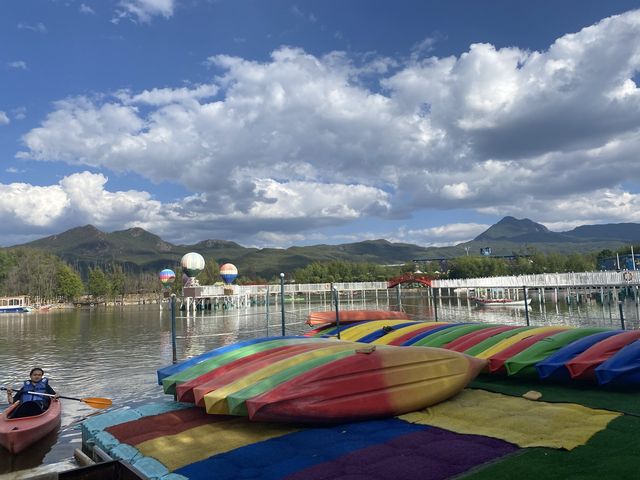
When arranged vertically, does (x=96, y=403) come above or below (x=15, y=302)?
below

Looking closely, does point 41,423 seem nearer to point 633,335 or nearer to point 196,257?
point 633,335

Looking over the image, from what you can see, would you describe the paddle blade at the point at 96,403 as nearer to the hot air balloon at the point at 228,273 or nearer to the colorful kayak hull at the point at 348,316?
the colorful kayak hull at the point at 348,316

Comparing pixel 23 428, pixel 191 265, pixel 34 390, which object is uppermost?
pixel 191 265

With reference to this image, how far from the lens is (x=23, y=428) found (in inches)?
341

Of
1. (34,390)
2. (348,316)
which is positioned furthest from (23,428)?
(348,316)

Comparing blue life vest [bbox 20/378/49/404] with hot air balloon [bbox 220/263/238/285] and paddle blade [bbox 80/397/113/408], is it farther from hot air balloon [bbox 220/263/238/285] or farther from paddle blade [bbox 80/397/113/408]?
hot air balloon [bbox 220/263/238/285]

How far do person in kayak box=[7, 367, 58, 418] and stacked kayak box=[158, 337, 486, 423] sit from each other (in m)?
3.20

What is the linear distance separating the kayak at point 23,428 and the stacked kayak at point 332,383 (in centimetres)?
274

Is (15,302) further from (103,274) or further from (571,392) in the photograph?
(571,392)

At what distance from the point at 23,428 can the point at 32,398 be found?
4.02 ft

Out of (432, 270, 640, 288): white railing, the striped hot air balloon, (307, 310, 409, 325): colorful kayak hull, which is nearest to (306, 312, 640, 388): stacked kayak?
(307, 310, 409, 325): colorful kayak hull

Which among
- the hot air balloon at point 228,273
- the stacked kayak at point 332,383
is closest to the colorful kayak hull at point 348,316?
the stacked kayak at point 332,383

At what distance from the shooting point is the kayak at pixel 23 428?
849cm

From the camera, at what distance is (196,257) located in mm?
69250
